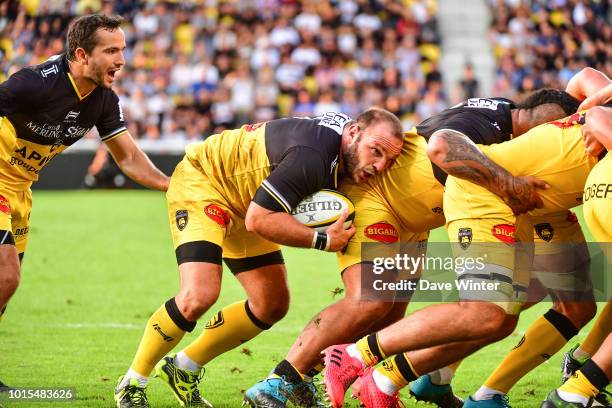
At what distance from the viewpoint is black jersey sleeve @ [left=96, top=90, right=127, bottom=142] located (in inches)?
327

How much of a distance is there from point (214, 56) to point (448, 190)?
72.7 feet

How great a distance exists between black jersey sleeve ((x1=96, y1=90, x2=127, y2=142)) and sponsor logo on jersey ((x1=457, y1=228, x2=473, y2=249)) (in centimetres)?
310

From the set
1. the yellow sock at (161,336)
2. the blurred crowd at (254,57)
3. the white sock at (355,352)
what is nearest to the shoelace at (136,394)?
the yellow sock at (161,336)

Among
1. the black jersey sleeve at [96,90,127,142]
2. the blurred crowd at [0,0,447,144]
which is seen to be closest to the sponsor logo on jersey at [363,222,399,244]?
the black jersey sleeve at [96,90,127,142]

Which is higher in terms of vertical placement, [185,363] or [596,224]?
[596,224]

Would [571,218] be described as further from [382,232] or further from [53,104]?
[53,104]

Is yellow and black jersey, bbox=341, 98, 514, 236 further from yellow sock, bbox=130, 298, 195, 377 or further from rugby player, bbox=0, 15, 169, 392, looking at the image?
rugby player, bbox=0, 15, 169, 392

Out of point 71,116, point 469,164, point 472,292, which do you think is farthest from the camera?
point 71,116

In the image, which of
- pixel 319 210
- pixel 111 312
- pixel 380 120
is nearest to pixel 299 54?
pixel 111 312

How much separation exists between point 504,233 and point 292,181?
1.47 meters

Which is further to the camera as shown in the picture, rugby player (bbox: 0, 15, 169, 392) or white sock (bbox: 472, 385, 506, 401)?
rugby player (bbox: 0, 15, 169, 392)

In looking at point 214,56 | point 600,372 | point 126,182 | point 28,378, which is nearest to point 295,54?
point 214,56

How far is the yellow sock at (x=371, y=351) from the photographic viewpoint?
6828 mm

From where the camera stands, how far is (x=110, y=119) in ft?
27.5
